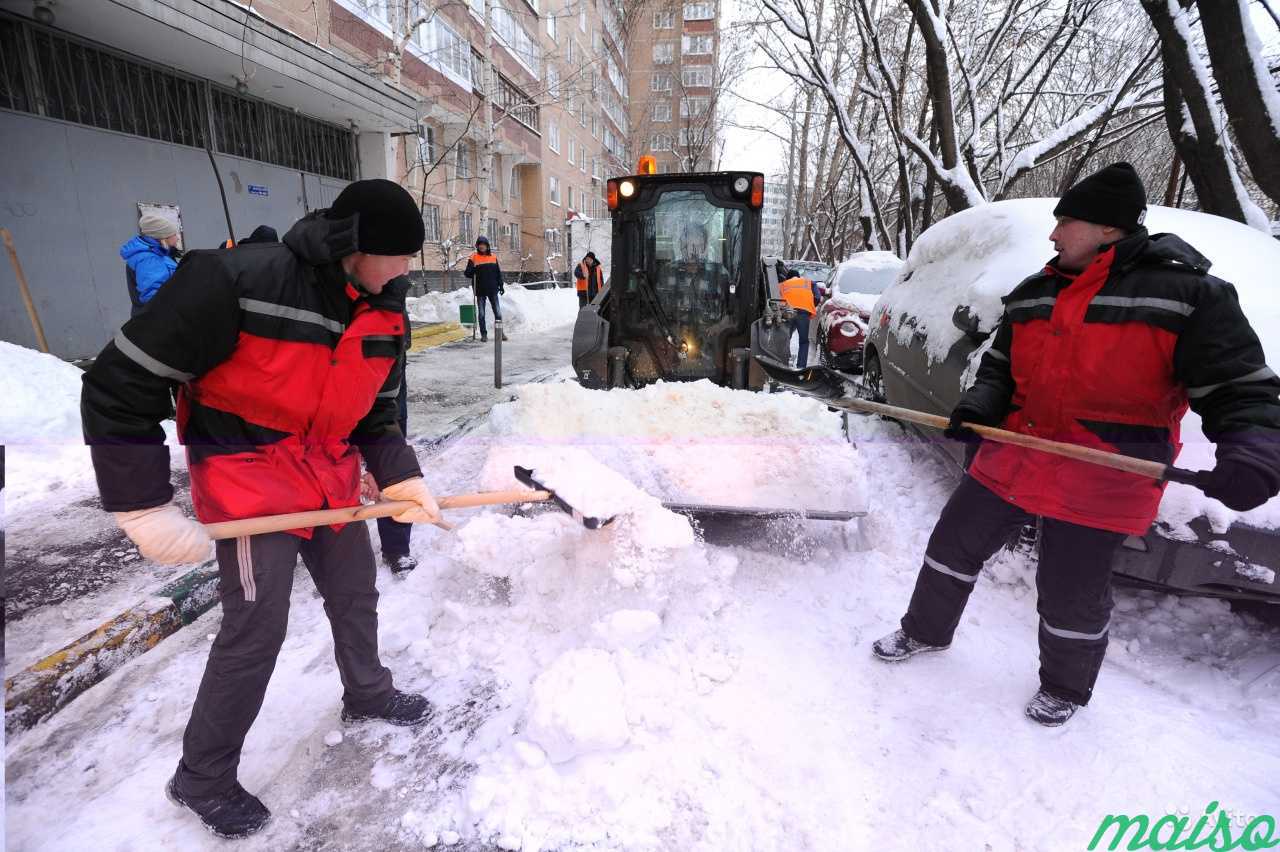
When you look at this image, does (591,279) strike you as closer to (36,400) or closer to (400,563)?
(36,400)

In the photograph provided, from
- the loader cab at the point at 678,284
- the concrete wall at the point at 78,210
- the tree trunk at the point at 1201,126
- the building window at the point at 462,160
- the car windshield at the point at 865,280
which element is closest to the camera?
the tree trunk at the point at 1201,126

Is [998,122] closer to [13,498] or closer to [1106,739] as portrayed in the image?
[1106,739]

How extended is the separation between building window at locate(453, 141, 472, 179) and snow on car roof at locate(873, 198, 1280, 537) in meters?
17.8

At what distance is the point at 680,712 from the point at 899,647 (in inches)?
40.9

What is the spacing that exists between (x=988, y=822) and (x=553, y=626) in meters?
1.67

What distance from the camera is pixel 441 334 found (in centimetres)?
1173

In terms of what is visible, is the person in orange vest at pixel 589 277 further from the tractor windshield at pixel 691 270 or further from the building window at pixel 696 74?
the building window at pixel 696 74

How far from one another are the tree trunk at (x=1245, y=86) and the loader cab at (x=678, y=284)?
322 cm

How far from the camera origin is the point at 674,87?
101 feet

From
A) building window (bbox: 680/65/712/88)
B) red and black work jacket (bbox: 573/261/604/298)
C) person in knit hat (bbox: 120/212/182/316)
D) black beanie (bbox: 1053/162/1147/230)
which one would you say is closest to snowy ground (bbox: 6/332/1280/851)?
black beanie (bbox: 1053/162/1147/230)

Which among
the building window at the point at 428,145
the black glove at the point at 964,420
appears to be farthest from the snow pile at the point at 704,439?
the building window at the point at 428,145

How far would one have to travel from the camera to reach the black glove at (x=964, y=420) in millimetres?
2396

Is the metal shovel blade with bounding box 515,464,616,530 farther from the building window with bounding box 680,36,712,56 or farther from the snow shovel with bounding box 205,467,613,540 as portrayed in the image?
the building window with bounding box 680,36,712,56

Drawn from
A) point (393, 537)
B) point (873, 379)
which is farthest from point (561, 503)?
point (873, 379)
